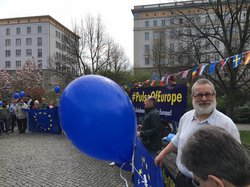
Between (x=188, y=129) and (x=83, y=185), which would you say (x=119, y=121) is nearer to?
(x=188, y=129)

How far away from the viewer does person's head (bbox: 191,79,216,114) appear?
282 cm

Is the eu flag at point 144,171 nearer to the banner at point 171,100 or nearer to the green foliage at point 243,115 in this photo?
the banner at point 171,100

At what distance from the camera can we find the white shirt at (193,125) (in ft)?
8.63

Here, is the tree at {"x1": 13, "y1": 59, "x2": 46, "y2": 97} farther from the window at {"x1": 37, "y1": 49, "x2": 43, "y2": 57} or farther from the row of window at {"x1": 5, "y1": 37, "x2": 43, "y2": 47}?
the row of window at {"x1": 5, "y1": 37, "x2": 43, "y2": 47}

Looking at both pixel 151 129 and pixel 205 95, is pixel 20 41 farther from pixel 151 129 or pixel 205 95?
pixel 205 95

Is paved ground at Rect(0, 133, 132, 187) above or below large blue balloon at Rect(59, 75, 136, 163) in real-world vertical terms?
below

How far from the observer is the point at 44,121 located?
14.2m

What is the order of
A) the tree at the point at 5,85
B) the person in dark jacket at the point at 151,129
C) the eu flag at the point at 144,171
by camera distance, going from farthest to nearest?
the tree at the point at 5,85
the person in dark jacket at the point at 151,129
the eu flag at the point at 144,171

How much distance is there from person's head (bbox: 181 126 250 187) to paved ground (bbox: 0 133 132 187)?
4.82 metres

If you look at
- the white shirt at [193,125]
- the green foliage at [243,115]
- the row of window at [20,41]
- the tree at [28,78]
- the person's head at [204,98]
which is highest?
the row of window at [20,41]

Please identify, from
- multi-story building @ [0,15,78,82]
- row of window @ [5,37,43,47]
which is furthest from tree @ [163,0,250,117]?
row of window @ [5,37,43,47]

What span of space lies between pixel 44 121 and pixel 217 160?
13.7 metres

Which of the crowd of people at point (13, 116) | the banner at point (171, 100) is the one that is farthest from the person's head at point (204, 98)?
the crowd of people at point (13, 116)

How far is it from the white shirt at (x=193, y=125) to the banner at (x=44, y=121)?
37.0 ft
